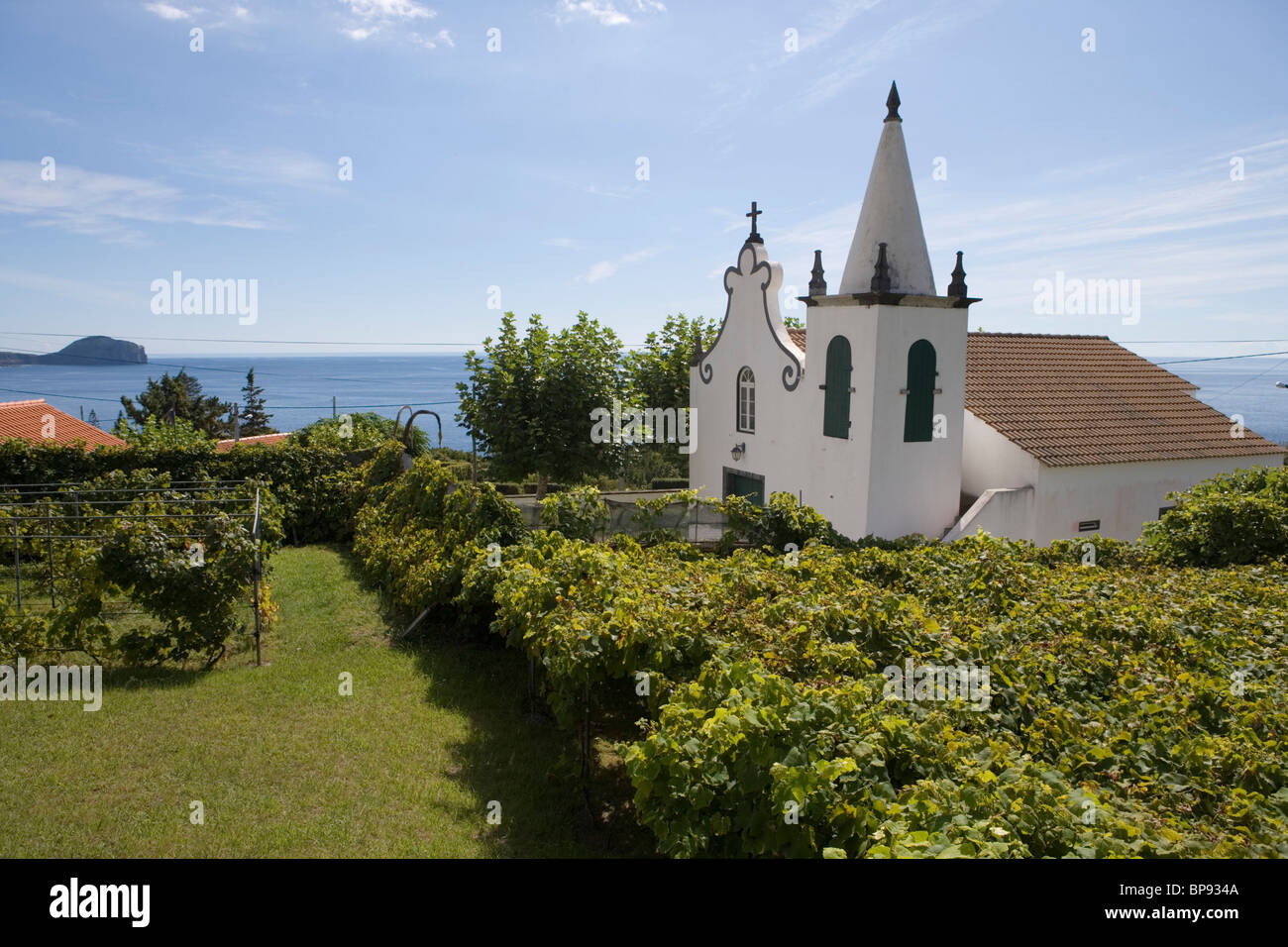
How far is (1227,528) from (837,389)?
26.2 ft

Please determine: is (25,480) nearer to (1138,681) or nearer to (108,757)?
(108,757)

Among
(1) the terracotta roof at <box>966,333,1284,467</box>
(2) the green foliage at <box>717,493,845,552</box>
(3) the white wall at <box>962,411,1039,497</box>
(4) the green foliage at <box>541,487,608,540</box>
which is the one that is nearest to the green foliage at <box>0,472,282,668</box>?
(4) the green foliage at <box>541,487,608,540</box>

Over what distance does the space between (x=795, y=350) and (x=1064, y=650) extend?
14369 millimetres

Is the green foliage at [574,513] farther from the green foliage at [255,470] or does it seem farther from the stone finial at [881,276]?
the green foliage at [255,470]

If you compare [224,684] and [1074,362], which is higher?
[1074,362]

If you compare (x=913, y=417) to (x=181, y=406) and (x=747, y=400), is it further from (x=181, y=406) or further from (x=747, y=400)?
(x=181, y=406)

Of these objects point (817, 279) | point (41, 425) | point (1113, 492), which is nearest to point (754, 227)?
point (817, 279)

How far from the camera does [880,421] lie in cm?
1786

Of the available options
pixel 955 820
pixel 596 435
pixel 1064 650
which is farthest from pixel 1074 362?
pixel 955 820

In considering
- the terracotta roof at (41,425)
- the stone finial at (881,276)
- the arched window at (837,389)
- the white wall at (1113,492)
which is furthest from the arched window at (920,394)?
the terracotta roof at (41,425)

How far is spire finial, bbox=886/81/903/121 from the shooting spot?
1836cm

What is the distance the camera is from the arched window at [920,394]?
18062 millimetres

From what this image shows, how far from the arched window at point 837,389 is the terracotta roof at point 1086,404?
3.16 metres

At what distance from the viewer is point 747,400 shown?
22.3 metres
